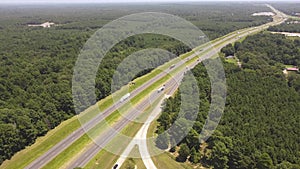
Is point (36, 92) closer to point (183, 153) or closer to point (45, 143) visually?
point (45, 143)

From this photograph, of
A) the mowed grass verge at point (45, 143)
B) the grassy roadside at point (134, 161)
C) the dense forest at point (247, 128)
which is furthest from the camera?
the mowed grass verge at point (45, 143)

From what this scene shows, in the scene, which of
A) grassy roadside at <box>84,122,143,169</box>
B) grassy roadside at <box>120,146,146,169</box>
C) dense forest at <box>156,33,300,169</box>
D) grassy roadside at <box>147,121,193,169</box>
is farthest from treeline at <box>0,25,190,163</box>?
grassy roadside at <box>147,121,193,169</box>

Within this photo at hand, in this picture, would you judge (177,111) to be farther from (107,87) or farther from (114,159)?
(107,87)

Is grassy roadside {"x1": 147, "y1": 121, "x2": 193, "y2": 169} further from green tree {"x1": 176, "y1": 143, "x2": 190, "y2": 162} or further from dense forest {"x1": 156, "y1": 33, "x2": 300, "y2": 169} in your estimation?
dense forest {"x1": 156, "y1": 33, "x2": 300, "y2": 169}

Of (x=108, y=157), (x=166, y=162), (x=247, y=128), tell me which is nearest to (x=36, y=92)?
(x=108, y=157)

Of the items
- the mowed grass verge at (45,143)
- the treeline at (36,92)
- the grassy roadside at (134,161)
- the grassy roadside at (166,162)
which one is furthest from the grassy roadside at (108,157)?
the treeline at (36,92)

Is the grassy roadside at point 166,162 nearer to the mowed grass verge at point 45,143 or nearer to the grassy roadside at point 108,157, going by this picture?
the grassy roadside at point 108,157

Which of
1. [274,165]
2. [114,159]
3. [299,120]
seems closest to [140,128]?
[114,159]

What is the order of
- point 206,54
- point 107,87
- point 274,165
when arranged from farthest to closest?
1. point 206,54
2. point 107,87
3. point 274,165

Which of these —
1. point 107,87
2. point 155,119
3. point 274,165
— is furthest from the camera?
point 107,87
